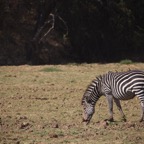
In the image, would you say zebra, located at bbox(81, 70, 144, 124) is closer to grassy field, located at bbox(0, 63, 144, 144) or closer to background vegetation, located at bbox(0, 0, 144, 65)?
grassy field, located at bbox(0, 63, 144, 144)

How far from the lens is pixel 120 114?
12844 millimetres

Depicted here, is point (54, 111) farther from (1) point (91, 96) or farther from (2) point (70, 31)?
(2) point (70, 31)

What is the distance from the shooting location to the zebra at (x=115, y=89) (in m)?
11.5

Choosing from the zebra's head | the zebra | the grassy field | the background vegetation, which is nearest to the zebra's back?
the zebra

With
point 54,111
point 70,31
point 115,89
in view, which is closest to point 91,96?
point 115,89

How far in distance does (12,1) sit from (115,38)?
6008mm

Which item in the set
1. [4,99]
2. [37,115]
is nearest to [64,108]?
[37,115]

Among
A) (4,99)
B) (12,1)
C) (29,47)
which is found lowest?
(4,99)

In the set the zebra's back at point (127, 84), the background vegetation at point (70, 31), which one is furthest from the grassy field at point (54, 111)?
the background vegetation at point (70, 31)

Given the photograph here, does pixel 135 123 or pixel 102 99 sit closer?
pixel 135 123

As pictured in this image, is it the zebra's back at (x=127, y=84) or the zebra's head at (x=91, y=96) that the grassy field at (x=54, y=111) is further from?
the zebra's back at (x=127, y=84)

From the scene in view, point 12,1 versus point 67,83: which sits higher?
point 12,1

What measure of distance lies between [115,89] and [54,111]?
2.04m

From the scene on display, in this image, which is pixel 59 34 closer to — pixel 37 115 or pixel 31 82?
pixel 31 82
